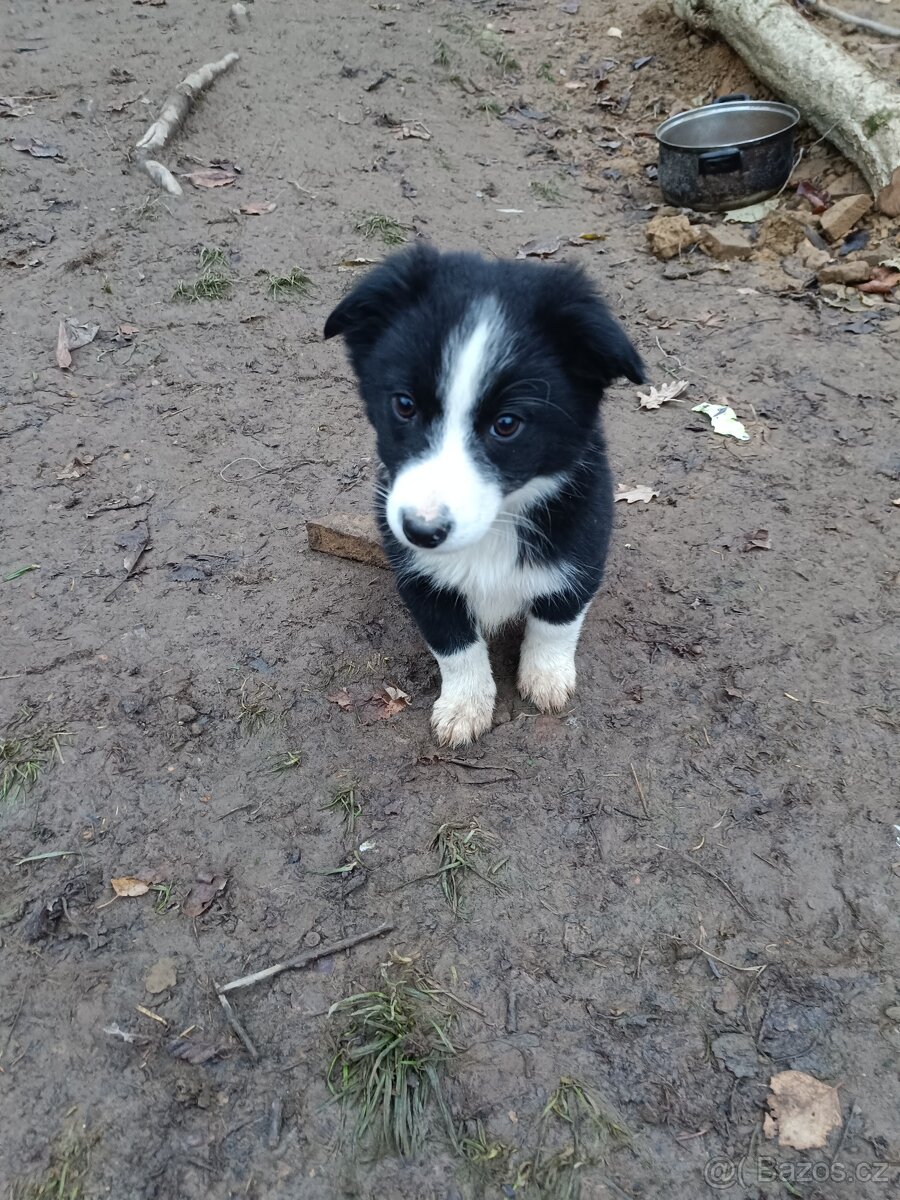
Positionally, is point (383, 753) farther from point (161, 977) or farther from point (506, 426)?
point (506, 426)

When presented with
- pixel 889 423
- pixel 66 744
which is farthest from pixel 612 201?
pixel 66 744

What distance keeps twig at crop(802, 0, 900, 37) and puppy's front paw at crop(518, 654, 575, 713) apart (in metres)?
6.61

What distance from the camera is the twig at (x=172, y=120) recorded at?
18.6 ft

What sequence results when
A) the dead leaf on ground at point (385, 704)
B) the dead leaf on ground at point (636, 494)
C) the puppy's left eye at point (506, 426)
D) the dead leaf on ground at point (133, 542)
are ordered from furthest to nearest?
the dead leaf on ground at point (636, 494) → the dead leaf on ground at point (133, 542) → the dead leaf on ground at point (385, 704) → the puppy's left eye at point (506, 426)

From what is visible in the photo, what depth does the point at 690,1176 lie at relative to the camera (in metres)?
1.88

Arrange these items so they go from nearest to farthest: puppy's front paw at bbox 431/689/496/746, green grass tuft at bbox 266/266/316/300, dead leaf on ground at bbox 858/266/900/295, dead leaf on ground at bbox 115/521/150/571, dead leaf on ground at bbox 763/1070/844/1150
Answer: dead leaf on ground at bbox 763/1070/844/1150 < puppy's front paw at bbox 431/689/496/746 < dead leaf on ground at bbox 115/521/150/571 < dead leaf on ground at bbox 858/266/900/295 < green grass tuft at bbox 266/266/316/300

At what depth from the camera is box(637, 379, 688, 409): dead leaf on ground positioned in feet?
14.3

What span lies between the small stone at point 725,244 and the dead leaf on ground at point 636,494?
8.15 feet

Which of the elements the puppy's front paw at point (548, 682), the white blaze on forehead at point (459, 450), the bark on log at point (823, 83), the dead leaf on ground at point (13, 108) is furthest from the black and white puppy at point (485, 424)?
the dead leaf on ground at point (13, 108)

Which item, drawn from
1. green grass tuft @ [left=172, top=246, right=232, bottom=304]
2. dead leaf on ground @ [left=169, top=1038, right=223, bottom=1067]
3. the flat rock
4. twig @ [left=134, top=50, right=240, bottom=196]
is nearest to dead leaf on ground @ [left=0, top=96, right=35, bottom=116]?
twig @ [left=134, top=50, right=240, bottom=196]

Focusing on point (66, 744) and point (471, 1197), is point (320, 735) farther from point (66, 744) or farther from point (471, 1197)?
point (471, 1197)

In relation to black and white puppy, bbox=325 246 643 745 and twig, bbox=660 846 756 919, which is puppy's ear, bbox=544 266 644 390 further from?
twig, bbox=660 846 756 919

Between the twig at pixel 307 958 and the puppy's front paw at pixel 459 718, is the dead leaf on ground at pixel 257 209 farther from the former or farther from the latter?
the twig at pixel 307 958

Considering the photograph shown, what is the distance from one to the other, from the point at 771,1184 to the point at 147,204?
5.96 meters
